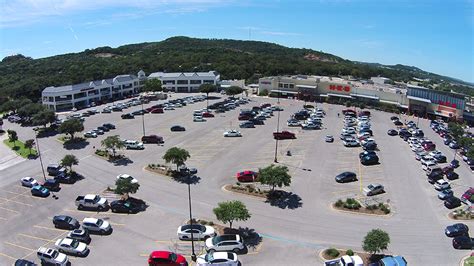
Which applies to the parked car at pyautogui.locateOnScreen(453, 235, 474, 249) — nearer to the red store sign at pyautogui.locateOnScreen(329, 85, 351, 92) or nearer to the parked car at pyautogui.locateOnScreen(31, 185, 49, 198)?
the parked car at pyautogui.locateOnScreen(31, 185, 49, 198)

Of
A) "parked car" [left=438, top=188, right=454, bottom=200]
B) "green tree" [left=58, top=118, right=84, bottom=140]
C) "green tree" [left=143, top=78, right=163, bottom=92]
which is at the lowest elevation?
"parked car" [left=438, top=188, right=454, bottom=200]

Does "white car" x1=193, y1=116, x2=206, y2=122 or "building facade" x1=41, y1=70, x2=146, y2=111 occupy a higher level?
"building facade" x1=41, y1=70, x2=146, y2=111

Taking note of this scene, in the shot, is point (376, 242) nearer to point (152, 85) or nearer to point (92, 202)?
point (92, 202)

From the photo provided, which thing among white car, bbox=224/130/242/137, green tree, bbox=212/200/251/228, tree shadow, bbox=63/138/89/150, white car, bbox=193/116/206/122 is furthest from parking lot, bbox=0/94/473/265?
white car, bbox=193/116/206/122

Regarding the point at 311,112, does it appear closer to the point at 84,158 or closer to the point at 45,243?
A: the point at 84,158

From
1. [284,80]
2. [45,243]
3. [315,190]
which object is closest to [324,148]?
[315,190]

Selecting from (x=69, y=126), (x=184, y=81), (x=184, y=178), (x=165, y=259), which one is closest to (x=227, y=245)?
(x=165, y=259)

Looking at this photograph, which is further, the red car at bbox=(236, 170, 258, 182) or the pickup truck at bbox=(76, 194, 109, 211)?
the red car at bbox=(236, 170, 258, 182)
